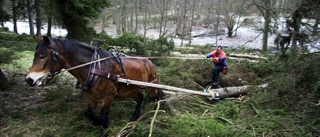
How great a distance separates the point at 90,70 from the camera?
399cm

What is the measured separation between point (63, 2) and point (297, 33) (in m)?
5.62

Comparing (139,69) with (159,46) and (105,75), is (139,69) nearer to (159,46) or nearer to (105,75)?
(105,75)

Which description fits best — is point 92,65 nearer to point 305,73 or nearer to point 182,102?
point 182,102

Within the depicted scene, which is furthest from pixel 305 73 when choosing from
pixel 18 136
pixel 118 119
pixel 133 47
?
pixel 133 47

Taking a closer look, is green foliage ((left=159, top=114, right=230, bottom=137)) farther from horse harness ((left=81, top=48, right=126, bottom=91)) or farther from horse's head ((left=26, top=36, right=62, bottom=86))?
horse's head ((left=26, top=36, right=62, bottom=86))

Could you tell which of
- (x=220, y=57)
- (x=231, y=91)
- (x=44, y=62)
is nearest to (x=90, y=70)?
(x=44, y=62)

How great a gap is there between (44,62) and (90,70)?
71 centimetres

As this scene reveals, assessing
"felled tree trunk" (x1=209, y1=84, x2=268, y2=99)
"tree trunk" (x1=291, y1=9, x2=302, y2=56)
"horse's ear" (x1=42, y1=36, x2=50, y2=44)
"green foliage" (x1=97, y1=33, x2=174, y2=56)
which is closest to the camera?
"horse's ear" (x1=42, y1=36, x2=50, y2=44)

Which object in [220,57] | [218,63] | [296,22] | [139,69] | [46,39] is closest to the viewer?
[46,39]

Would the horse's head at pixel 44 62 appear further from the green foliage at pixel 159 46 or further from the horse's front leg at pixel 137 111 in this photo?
the green foliage at pixel 159 46

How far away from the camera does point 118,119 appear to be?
508 centimetres

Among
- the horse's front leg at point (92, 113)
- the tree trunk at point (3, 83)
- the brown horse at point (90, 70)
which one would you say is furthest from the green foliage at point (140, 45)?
the horse's front leg at point (92, 113)

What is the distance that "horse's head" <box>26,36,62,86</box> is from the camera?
11.7 ft

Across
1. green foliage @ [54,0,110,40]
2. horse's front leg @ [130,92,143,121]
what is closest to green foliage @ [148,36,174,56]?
green foliage @ [54,0,110,40]
